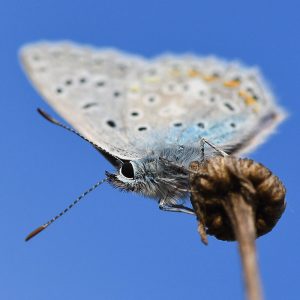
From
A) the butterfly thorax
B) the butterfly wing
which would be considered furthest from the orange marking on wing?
the butterfly thorax

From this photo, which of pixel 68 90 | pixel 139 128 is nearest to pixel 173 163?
pixel 139 128

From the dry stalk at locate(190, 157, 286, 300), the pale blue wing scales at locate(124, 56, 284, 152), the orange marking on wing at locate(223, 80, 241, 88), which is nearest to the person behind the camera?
the dry stalk at locate(190, 157, 286, 300)

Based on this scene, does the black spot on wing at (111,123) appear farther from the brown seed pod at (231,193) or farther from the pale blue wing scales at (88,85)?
the brown seed pod at (231,193)

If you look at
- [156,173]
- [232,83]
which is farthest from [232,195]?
[232,83]

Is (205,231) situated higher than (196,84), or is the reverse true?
(205,231)

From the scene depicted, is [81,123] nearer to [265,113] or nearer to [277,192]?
[265,113]

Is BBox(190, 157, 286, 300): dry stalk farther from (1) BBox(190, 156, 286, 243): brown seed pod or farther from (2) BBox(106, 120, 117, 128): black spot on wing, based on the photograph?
(2) BBox(106, 120, 117, 128): black spot on wing

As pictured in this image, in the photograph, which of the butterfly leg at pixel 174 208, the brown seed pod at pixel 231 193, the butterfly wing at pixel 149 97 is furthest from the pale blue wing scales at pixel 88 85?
the brown seed pod at pixel 231 193

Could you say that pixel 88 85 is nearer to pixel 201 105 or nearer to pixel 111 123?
pixel 111 123
